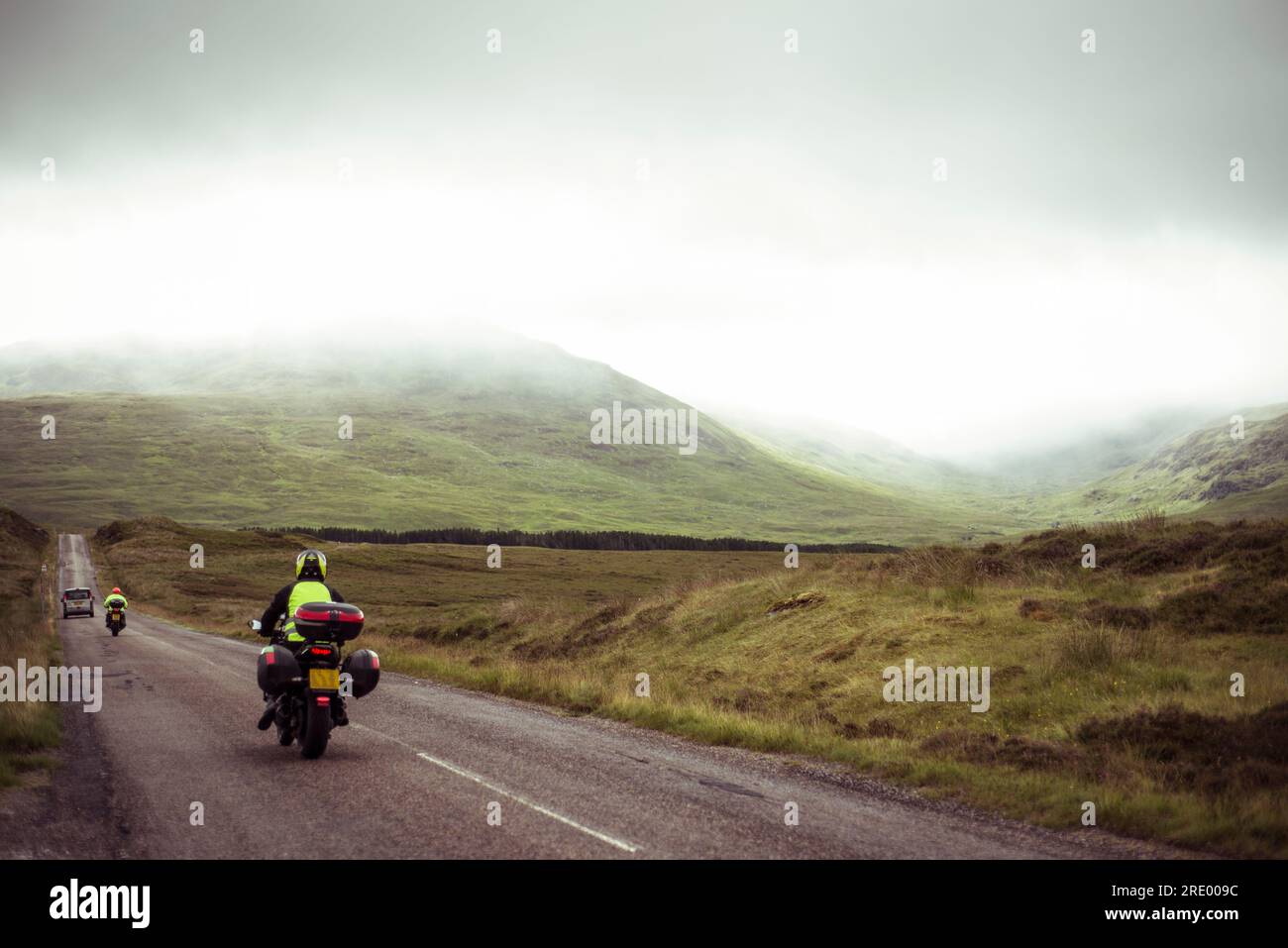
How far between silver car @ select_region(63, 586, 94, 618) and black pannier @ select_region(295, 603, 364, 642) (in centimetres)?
5237

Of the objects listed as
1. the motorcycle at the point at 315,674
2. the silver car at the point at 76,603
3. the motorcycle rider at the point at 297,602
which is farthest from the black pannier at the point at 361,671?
the silver car at the point at 76,603

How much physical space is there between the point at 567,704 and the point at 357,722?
4962mm

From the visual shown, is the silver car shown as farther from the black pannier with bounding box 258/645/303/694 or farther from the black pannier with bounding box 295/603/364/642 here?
the black pannier with bounding box 295/603/364/642

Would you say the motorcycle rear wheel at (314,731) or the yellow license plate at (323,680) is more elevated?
the yellow license plate at (323,680)

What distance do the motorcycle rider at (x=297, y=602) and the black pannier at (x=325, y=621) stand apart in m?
0.40

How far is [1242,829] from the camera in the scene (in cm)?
904

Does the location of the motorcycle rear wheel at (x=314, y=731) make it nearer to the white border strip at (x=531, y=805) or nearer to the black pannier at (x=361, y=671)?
the black pannier at (x=361, y=671)

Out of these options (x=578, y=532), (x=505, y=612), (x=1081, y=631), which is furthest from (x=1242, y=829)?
(x=578, y=532)

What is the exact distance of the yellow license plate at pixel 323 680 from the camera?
12.5 metres

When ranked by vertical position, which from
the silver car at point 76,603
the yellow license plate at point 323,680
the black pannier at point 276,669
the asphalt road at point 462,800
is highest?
the black pannier at point 276,669

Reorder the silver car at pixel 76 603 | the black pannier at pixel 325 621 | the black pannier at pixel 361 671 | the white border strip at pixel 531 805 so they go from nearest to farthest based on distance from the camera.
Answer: the white border strip at pixel 531 805 → the black pannier at pixel 325 621 → the black pannier at pixel 361 671 → the silver car at pixel 76 603

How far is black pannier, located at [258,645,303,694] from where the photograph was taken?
40.4ft

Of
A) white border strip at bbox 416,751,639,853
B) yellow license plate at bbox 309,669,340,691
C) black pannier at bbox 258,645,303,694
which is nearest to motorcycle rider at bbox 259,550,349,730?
yellow license plate at bbox 309,669,340,691

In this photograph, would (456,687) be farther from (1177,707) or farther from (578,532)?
(578,532)
